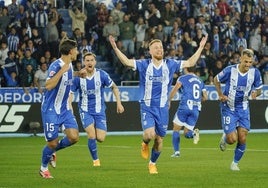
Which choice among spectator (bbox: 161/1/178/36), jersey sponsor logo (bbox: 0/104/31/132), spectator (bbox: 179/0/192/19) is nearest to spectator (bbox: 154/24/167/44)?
spectator (bbox: 161/1/178/36)

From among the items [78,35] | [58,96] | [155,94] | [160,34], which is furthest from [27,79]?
[58,96]

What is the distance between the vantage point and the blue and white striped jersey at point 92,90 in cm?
1942

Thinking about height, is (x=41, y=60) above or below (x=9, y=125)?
above

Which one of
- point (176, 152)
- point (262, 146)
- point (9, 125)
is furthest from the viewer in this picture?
point (9, 125)

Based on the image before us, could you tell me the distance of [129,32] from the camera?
34.4m

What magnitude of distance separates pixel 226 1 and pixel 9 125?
12.2 m

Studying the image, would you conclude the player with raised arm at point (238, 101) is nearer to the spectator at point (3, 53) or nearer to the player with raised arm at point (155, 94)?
the player with raised arm at point (155, 94)

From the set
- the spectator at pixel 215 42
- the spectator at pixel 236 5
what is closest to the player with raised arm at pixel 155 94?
the spectator at pixel 215 42

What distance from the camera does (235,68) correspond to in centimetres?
1800

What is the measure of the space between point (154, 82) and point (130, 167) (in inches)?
93.6

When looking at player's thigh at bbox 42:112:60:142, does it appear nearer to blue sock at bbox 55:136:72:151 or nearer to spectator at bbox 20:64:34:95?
blue sock at bbox 55:136:72:151

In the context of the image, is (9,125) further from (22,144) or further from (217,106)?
(217,106)

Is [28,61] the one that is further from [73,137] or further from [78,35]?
[73,137]

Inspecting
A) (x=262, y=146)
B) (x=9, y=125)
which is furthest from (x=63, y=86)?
(x=9, y=125)
